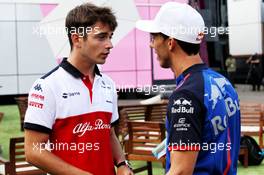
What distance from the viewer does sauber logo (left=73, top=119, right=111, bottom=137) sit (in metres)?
2.89

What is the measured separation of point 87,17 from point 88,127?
571mm

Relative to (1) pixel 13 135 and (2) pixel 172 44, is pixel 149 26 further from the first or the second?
(1) pixel 13 135

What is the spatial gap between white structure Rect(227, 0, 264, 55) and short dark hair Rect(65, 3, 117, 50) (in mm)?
29495

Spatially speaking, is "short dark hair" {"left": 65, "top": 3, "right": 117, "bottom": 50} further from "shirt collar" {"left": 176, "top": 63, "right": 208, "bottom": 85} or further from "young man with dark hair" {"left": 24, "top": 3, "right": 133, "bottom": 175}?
"shirt collar" {"left": 176, "top": 63, "right": 208, "bottom": 85}

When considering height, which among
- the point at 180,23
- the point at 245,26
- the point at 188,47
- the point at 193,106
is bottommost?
the point at 193,106

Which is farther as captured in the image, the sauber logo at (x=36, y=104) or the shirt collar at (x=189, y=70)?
the sauber logo at (x=36, y=104)

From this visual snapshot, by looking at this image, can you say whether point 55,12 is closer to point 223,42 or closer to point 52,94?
point 52,94

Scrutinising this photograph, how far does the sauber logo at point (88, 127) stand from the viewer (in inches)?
114

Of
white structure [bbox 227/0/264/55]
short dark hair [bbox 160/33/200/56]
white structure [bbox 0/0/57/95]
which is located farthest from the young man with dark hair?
white structure [bbox 227/0/264/55]

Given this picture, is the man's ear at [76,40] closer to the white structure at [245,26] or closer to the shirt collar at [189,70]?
the shirt collar at [189,70]

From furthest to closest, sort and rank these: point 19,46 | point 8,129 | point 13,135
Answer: point 19,46, point 8,129, point 13,135

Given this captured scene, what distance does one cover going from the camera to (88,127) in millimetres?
2928

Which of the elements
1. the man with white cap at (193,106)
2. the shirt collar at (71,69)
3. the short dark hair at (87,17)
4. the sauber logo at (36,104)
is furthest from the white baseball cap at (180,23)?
the sauber logo at (36,104)

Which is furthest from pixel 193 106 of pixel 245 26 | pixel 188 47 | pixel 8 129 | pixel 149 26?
pixel 245 26
